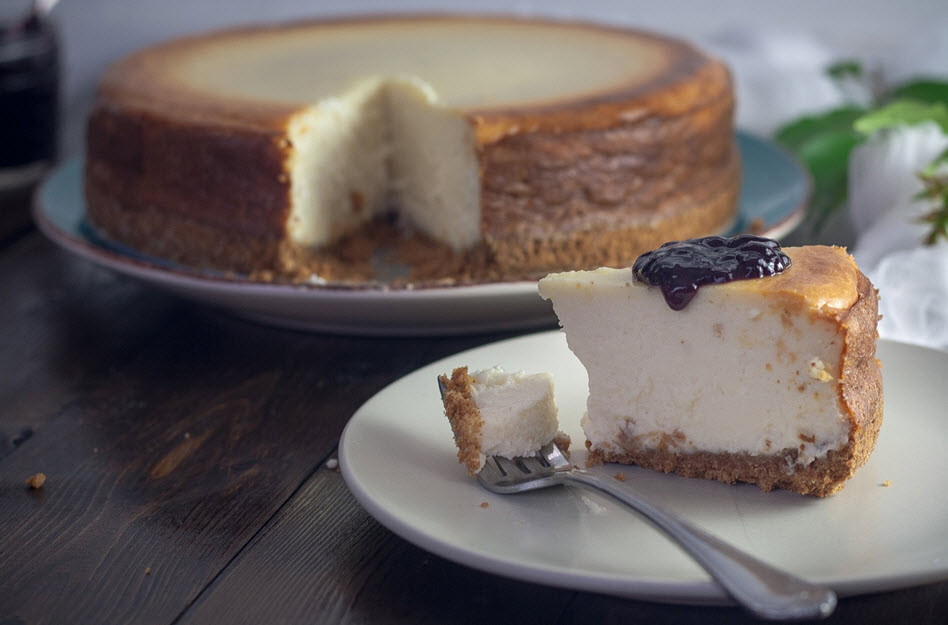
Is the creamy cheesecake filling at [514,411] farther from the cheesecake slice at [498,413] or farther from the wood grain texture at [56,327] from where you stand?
the wood grain texture at [56,327]

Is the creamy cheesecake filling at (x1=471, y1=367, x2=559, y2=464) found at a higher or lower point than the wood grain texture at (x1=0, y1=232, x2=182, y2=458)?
higher

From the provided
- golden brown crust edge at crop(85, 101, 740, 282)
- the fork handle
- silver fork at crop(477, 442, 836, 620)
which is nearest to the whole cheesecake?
golden brown crust edge at crop(85, 101, 740, 282)

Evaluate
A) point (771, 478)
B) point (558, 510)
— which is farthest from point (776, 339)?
point (558, 510)

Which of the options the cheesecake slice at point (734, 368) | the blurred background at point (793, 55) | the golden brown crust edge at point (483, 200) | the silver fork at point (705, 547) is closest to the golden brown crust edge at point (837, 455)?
the cheesecake slice at point (734, 368)

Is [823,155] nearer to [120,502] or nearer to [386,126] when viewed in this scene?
[386,126]

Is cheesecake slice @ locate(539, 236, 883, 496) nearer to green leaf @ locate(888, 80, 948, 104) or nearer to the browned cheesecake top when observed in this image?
the browned cheesecake top
